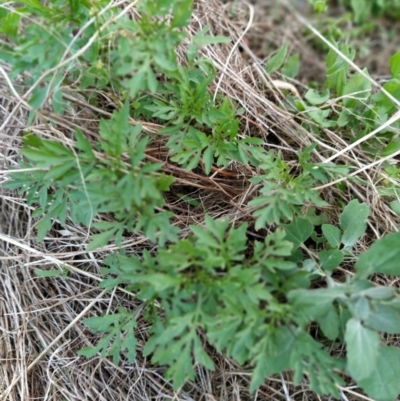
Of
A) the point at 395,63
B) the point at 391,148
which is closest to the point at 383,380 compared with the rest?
the point at 391,148

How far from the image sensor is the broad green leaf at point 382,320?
1.29 meters

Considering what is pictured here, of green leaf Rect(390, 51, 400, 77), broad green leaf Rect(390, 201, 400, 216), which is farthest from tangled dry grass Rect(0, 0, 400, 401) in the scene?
green leaf Rect(390, 51, 400, 77)

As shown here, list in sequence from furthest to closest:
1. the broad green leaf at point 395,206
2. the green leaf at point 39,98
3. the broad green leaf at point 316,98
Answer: the broad green leaf at point 316,98 < the broad green leaf at point 395,206 < the green leaf at point 39,98

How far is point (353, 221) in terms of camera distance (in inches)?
62.3

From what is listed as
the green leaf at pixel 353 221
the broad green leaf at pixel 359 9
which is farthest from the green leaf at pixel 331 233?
the broad green leaf at pixel 359 9

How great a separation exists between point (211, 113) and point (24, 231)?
0.87 meters

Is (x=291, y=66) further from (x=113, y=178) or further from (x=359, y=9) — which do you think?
(x=113, y=178)

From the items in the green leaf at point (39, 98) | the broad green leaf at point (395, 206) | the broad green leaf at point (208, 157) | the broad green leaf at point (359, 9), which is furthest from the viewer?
the broad green leaf at point (359, 9)

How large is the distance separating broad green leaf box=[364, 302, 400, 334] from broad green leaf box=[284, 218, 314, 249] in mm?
313

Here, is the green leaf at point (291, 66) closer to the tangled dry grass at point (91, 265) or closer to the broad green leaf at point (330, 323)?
the tangled dry grass at point (91, 265)

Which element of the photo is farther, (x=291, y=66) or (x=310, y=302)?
(x=291, y=66)

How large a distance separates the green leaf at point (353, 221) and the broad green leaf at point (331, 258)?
0.30 feet

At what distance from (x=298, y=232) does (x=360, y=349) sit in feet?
1.32

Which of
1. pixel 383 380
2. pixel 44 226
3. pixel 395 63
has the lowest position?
pixel 44 226
